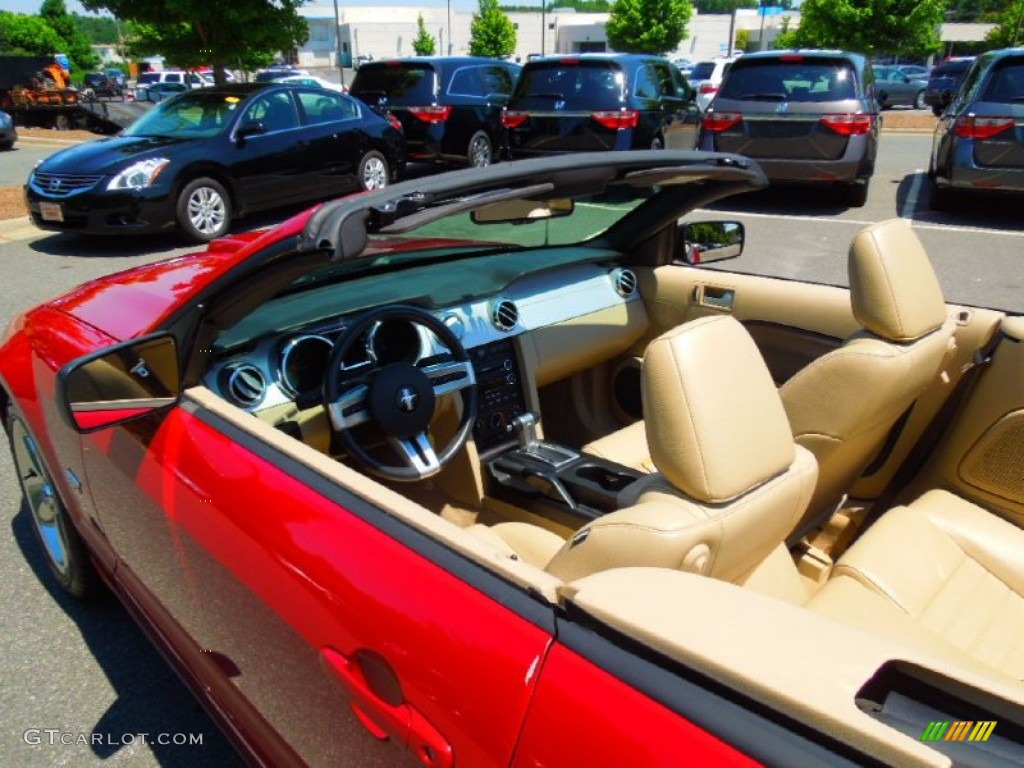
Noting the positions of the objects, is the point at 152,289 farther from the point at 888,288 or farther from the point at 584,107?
the point at 584,107

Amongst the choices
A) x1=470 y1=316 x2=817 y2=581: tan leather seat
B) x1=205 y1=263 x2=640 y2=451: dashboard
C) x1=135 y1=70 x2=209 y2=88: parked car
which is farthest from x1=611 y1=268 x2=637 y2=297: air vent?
x1=135 y1=70 x2=209 y2=88: parked car

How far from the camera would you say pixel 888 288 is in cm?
216

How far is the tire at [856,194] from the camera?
9844 mm

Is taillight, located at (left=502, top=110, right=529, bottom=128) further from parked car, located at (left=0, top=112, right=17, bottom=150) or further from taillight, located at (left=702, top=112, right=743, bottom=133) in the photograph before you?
parked car, located at (left=0, top=112, right=17, bottom=150)

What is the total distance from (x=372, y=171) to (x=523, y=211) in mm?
8145

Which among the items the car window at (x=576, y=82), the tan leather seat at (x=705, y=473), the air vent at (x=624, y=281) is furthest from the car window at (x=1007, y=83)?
the tan leather seat at (x=705, y=473)

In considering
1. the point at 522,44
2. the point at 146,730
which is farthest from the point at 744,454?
the point at 522,44

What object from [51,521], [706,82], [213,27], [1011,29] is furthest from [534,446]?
[1011,29]

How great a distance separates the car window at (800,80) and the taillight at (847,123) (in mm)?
230

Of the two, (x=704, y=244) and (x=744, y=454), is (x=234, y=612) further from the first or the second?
(x=704, y=244)

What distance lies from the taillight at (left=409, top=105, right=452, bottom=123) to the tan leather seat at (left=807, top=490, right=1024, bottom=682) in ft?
32.6

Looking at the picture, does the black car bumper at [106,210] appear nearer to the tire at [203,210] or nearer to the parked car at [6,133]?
the tire at [203,210]

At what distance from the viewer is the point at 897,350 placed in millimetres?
2141

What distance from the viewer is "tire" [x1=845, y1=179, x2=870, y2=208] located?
9.84m
